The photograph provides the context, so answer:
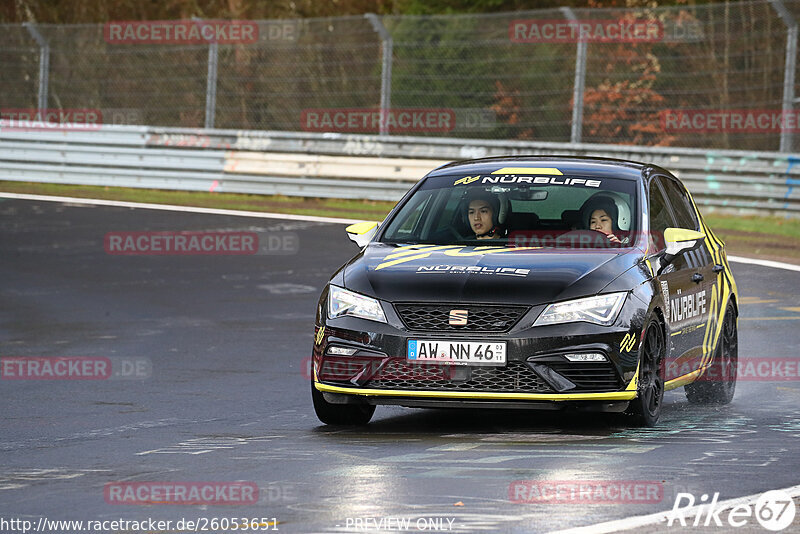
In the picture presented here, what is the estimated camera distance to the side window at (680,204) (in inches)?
399

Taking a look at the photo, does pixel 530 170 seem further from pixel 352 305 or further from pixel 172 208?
pixel 172 208

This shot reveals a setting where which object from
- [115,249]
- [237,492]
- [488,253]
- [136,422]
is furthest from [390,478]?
[115,249]

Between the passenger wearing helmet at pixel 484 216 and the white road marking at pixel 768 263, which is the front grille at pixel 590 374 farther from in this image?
the white road marking at pixel 768 263

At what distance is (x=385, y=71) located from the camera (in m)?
25.6

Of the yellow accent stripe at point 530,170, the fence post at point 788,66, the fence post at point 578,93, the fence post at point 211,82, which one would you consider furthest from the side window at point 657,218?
the fence post at point 211,82

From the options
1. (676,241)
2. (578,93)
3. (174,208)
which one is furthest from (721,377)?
(174,208)

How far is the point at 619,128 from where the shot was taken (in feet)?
90.6

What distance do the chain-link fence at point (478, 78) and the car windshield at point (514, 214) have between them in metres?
13.5

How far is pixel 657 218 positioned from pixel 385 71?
16.4 m

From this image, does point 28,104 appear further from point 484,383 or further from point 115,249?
point 484,383

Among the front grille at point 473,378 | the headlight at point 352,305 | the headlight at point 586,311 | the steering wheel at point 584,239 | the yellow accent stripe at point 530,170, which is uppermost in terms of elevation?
the yellow accent stripe at point 530,170

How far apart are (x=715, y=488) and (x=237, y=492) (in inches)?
81.9

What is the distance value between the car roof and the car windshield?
8 centimetres

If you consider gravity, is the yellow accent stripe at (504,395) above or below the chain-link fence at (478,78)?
below
